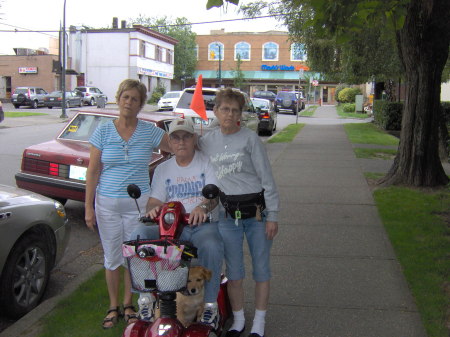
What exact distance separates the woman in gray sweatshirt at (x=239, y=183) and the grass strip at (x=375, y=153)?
10601mm

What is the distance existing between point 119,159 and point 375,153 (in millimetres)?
11902

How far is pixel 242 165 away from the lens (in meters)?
3.36

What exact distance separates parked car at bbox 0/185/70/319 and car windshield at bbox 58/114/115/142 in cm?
268

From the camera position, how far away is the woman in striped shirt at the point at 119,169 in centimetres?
360

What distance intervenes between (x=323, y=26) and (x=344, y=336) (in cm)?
373

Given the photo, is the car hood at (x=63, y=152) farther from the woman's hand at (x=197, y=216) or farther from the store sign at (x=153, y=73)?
the store sign at (x=153, y=73)

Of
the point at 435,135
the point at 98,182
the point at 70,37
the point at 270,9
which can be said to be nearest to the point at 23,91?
the point at 70,37

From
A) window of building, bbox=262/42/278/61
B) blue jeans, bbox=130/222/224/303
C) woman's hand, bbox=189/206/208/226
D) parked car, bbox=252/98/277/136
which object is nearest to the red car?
blue jeans, bbox=130/222/224/303

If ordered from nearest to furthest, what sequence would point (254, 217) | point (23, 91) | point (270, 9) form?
point (254, 217), point (270, 9), point (23, 91)

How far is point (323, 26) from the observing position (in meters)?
5.95

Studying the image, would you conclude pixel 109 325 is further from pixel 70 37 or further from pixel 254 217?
pixel 70 37

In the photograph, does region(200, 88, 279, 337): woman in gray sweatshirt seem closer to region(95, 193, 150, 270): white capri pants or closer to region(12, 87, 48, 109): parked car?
region(95, 193, 150, 270): white capri pants

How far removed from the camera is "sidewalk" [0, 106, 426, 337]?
3.83m

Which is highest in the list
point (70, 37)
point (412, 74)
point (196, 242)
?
point (70, 37)
